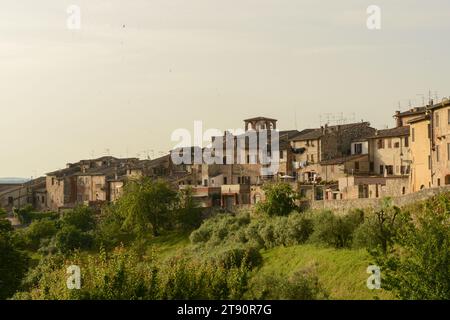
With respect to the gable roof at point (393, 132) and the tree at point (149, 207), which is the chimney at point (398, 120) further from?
the tree at point (149, 207)

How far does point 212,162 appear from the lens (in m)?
77.4

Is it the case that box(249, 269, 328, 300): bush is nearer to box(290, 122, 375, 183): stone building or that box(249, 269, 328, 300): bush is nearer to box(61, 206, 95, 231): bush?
box(290, 122, 375, 183): stone building

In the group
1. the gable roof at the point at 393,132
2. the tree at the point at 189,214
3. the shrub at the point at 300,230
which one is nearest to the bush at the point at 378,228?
the shrub at the point at 300,230

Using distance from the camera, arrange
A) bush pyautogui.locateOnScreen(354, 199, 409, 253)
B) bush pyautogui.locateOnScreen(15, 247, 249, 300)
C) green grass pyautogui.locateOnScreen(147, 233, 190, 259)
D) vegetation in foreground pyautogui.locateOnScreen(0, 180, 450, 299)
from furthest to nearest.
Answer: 1. green grass pyautogui.locateOnScreen(147, 233, 190, 259)
2. bush pyautogui.locateOnScreen(354, 199, 409, 253)
3. vegetation in foreground pyautogui.locateOnScreen(0, 180, 450, 299)
4. bush pyautogui.locateOnScreen(15, 247, 249, 300)

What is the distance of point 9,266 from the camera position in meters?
44.3

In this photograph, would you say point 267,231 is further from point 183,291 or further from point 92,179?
point 92,179

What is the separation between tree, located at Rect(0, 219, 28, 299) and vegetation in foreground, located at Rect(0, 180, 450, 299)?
0.07 meters

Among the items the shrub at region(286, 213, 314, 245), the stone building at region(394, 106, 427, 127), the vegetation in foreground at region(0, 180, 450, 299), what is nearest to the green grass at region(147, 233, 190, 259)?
the vegetation in foreground at region(0, 180, 450, 299)

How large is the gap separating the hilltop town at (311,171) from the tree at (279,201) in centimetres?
169

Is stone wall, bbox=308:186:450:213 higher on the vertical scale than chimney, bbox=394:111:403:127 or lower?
lower

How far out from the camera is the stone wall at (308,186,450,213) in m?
44.2

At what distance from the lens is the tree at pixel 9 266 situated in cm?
4269
